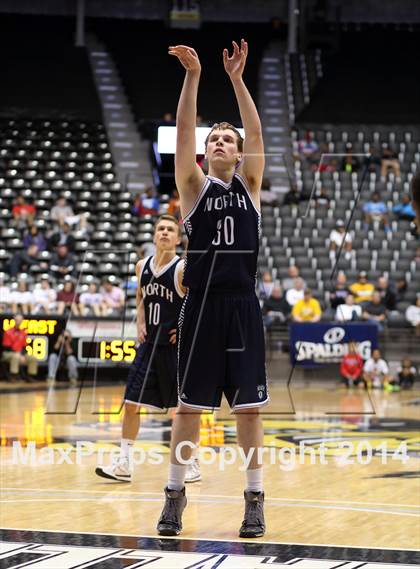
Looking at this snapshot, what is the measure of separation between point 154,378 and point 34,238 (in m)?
14.2

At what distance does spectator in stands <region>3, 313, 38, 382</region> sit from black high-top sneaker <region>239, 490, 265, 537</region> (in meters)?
11.7

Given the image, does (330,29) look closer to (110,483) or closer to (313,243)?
(313,243)

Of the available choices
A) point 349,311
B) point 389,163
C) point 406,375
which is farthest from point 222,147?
point 389,163

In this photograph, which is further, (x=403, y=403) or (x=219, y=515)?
(x=403, y=403)

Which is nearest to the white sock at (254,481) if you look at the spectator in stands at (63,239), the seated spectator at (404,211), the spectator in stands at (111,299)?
the spectator in stands at (111,299)

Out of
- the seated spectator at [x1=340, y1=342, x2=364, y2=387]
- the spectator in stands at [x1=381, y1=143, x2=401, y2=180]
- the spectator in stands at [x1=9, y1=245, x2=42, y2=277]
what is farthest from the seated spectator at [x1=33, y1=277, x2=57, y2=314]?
the spectator in stands at [x1=381, y1=143, x2=401, y2=180]

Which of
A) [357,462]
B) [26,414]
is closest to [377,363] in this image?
[26,414]

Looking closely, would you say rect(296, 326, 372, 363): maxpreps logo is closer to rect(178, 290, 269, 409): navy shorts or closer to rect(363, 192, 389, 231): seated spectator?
rect(363, 192, 389, 231): seated spectator

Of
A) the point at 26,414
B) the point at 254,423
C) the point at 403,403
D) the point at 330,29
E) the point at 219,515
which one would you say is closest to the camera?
the point at 254,423

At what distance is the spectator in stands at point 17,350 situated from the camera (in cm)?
1739

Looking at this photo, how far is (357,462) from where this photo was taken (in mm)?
9078

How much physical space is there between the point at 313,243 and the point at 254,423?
13.7 m

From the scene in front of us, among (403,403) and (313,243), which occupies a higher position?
(313,243)

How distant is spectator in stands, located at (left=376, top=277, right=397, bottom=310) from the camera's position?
19.4m
